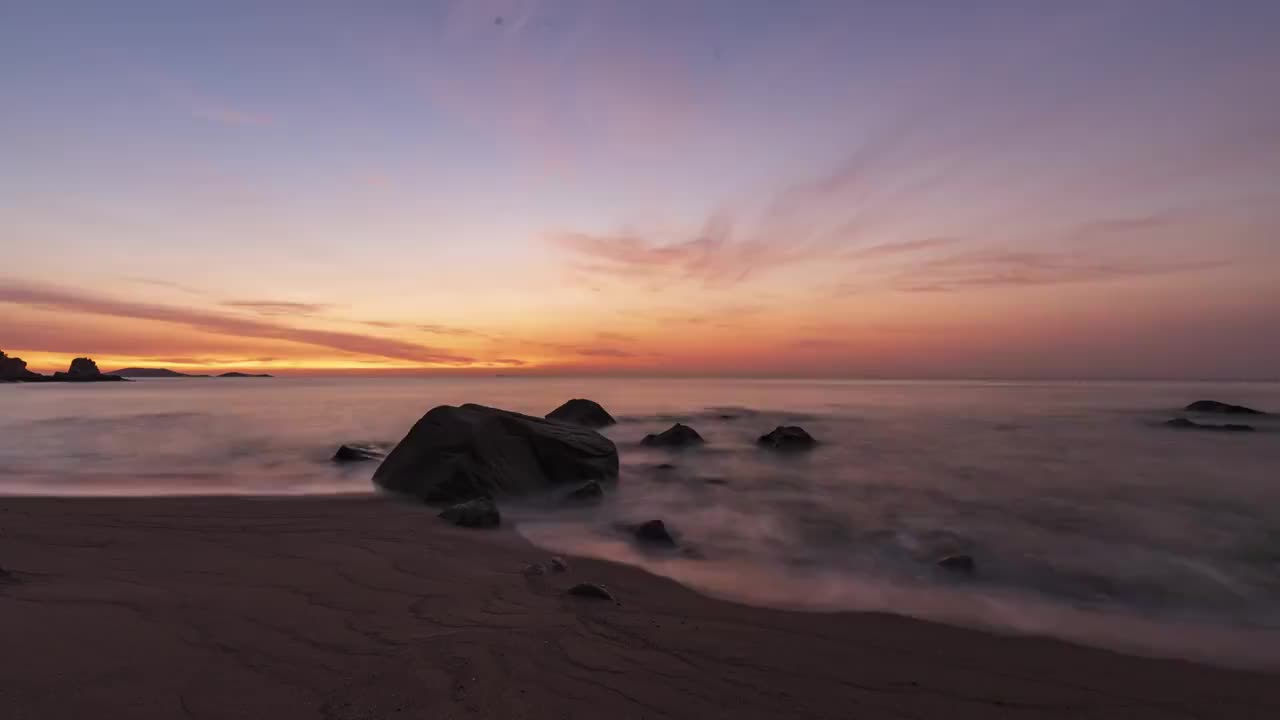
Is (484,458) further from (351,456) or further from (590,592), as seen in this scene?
(351,456)

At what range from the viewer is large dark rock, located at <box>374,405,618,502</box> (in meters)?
13.0

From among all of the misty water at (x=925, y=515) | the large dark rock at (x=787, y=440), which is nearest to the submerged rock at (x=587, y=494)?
the misty water at (x=925, y=515)

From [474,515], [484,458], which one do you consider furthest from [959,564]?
[484,458]

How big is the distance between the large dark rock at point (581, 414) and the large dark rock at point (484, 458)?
14776mm

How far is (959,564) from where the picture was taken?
931 centimetres

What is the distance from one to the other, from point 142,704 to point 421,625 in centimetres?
208

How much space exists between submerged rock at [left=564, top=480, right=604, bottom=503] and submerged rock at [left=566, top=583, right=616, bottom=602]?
6661mm

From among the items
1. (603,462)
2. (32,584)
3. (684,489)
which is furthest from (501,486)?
(32,584)

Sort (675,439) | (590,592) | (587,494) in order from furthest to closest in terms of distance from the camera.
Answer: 1. (675,439)
2. (587,494)
3. (590,592)

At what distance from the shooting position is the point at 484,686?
14.4ft

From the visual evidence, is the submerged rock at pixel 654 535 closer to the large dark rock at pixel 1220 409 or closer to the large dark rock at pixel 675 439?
the large dark rock at pixel 675 439

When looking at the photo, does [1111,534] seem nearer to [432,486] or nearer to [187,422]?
[432,486]

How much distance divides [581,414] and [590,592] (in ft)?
83.1

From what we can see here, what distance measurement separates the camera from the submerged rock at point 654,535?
10.4 m
